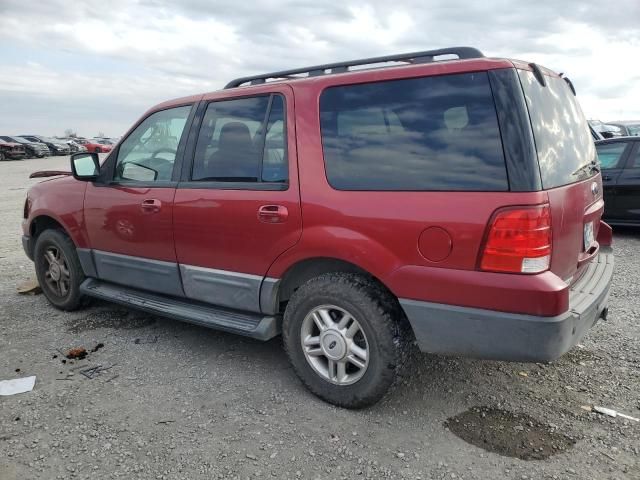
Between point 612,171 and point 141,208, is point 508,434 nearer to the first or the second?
point 141,208

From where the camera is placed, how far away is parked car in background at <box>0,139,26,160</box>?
30.9 meters

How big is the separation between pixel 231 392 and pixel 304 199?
4.31 ft

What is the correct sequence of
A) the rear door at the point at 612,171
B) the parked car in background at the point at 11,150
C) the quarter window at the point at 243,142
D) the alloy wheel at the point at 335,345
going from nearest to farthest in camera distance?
the alloy wheel at the point at 335,345
the quarter window at the point at 243,142
the rear door at the point at 612,171
the parked car in background at the point at 11,150

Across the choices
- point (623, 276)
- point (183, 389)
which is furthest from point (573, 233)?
point (623, 276)

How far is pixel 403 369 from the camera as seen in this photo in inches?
111

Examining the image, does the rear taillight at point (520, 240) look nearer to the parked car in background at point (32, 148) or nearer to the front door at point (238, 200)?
the front door at point (238, 200)

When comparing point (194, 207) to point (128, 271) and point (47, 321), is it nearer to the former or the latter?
point (128, 271)

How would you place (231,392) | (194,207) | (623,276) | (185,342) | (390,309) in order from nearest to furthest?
(390,309)
(231,392)
(194,207)
(185,342)
(623,276)

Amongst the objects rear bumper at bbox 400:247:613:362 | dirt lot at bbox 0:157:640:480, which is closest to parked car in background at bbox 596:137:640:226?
dirt lot at bbox 0:157:640:480

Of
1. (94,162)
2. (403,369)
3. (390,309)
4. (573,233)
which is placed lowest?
(403,369)

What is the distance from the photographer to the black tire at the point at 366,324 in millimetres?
2744

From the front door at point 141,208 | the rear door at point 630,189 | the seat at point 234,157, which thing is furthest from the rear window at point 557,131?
the rear door at point 630,189

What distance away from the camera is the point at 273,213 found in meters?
3.03

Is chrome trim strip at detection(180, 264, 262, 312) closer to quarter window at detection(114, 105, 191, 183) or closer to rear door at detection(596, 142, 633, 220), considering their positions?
quarter window at detection(114, 105, 191, 183)
